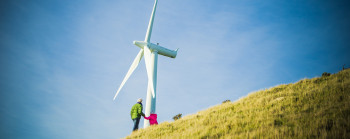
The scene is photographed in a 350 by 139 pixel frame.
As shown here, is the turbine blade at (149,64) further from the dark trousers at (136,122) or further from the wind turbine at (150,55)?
the dark trousers at (136,122)

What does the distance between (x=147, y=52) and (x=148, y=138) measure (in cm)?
1051

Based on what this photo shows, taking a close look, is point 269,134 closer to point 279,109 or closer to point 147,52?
point 279,109

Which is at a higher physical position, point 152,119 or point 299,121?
point 152,119

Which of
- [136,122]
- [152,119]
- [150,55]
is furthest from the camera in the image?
[150,55]

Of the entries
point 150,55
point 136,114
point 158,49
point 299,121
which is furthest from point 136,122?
point 158,49

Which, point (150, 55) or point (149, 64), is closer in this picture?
point (149, 64)

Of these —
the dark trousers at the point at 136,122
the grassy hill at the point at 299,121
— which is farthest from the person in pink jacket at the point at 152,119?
the grassy hill at the point at 299,121

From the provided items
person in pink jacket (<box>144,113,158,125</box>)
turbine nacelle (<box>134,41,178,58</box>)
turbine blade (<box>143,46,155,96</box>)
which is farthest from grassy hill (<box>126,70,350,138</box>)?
turbine nacelle (<box>134,41,178,58</box>)

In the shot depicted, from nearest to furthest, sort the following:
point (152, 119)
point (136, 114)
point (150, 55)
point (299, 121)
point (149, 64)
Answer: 1. point (299, 121)
2. point (136, 114)
3. point (152, 119)
4. point (149, 64)
5. point (150, 55)

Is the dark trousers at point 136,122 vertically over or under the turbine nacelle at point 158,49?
under

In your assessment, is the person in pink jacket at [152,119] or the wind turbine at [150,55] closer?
the person in pink jacket at [152,119]

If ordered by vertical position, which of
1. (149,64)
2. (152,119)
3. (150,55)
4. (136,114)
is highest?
(150,55)

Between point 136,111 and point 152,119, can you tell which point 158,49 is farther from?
point 136,111

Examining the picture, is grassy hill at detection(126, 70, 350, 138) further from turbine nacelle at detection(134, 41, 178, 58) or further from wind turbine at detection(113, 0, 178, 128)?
turbine nacelle at detection(134, 41, 178, 58)
